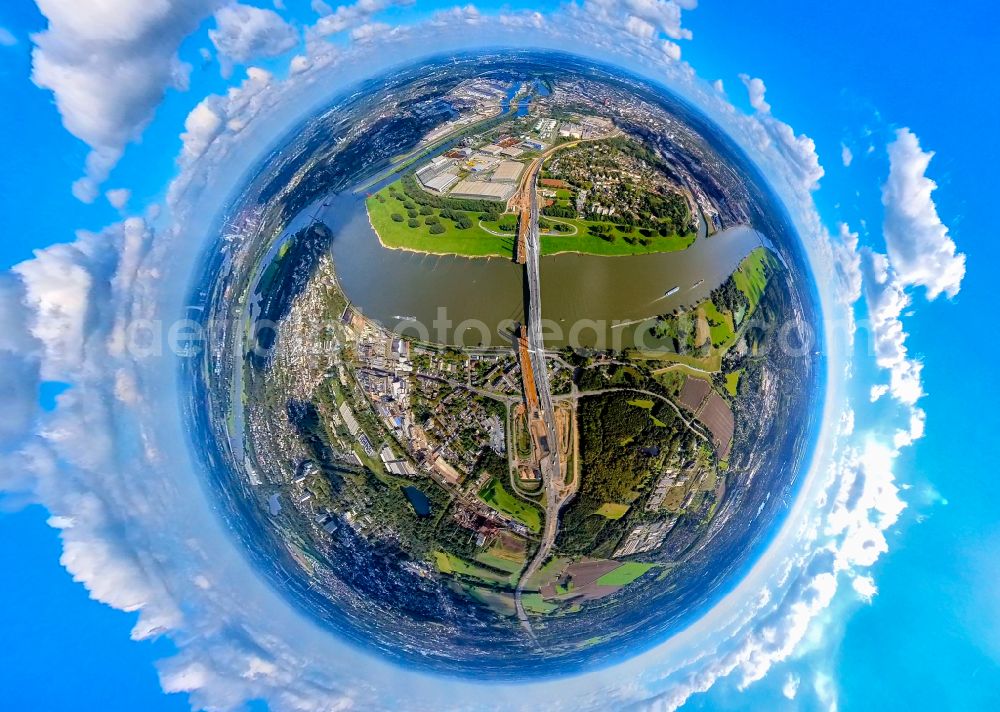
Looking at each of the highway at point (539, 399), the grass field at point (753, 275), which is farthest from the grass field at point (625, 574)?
the grass field at point (753, 275)

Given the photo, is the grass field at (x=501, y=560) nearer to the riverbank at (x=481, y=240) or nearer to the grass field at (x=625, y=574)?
the grass field at (x=625, y=574)

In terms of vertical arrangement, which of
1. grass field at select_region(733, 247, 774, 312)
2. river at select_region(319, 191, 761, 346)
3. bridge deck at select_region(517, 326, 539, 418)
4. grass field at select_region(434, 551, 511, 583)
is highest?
grass field at select_region(733, 247, 774, 312)

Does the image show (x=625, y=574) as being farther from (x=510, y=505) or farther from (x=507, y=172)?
(x=507, y=172)

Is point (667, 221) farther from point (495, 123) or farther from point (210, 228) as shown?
point (210, 228)

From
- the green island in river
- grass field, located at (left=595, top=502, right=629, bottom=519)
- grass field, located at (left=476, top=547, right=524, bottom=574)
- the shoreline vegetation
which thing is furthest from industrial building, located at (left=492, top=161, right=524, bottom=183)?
grass field, located at (left=476, top=547, right=524, bottom=574)

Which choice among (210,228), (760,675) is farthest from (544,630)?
(210,228)

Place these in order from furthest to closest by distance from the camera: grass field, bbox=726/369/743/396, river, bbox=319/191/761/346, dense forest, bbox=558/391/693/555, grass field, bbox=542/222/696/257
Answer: grass field, bbox=542/222/696/257
river, bbox=319/191/761/346
grass field, bbox=726/369/743/396
dense forest, bbox=558/391/693/555

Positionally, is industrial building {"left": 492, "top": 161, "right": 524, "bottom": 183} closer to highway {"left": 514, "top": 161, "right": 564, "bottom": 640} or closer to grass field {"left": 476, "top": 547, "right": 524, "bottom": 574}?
highway {"left": 514, "top": 161, "right": 564, "bottom": 640}
